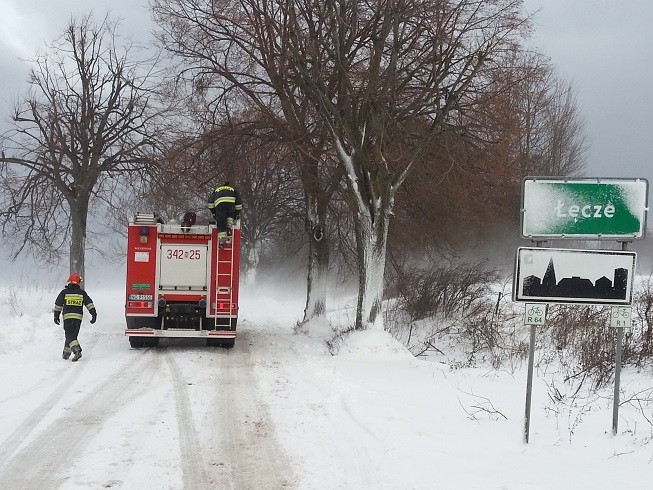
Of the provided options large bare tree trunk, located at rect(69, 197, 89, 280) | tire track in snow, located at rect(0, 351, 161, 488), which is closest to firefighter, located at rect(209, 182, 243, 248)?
tire track in snow, located at rect(0, 351, 161, 488)

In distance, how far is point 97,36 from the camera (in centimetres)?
2545

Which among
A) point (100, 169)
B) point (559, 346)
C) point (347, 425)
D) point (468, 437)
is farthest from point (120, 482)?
point (100, 169)

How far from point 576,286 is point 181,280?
Result: 9.86m

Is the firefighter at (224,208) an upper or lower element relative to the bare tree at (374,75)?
lower

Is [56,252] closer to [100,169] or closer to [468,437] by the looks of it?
[100,169]

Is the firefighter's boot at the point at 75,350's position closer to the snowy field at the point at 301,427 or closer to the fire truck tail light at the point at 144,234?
the snowy field at the point at 301,427

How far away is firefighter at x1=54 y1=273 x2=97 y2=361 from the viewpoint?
12.9m

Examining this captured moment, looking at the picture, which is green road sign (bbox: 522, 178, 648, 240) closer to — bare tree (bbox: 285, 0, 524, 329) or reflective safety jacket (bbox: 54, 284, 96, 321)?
bare tree (bbox: 285, 0, 524, 329)

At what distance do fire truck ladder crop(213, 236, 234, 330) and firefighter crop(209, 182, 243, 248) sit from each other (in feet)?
0.68

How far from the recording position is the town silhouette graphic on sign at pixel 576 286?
7.12 meters

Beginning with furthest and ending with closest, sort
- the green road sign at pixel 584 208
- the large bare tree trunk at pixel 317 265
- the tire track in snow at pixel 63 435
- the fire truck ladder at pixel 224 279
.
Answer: the large bare tree trunk at pixel 317 265 → the fire truck ladder at pixel 224 279 → the green road sign at pixel 584 208 → the tire track in snow at pixel 63 435

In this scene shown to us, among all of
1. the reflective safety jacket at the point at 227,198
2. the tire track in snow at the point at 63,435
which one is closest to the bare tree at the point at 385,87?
the reflective safety jacket at the point at 227,198

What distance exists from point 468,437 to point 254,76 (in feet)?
44.4

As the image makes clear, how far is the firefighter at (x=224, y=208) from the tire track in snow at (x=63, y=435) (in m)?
4.33
